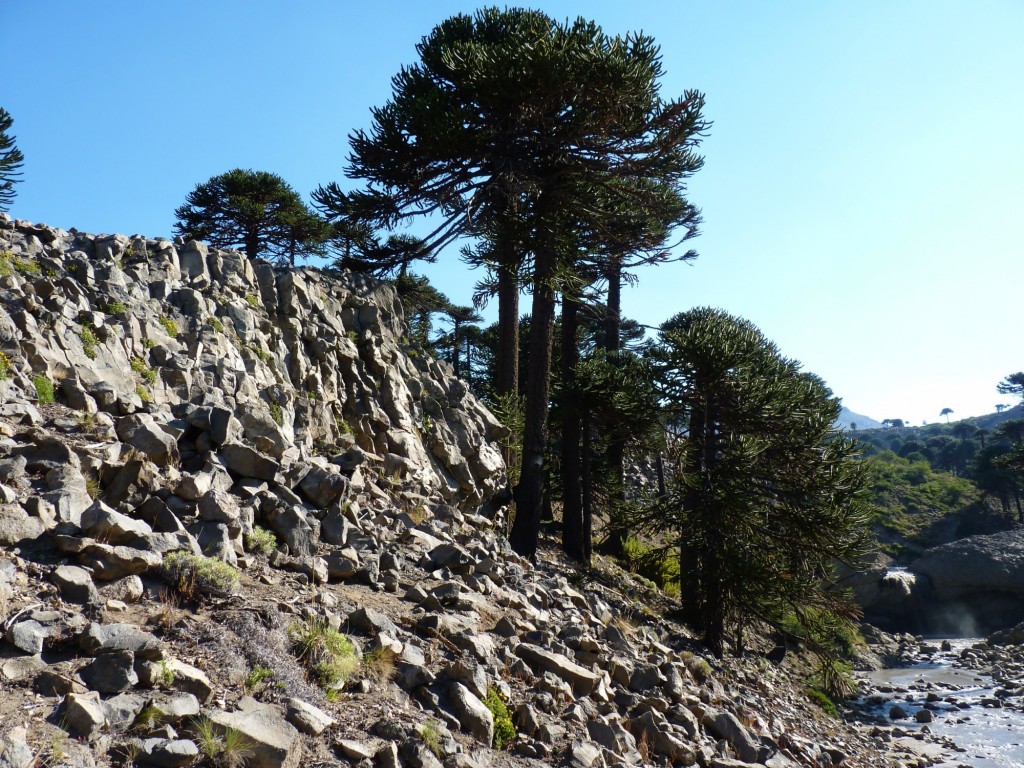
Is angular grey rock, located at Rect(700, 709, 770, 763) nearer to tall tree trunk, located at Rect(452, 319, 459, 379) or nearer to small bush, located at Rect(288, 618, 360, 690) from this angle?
small bush, located at Rect(288, 618, 360, 690)

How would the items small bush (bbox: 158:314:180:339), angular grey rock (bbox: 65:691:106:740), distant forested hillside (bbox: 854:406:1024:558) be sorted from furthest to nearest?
1. distant forested hillside (bbox: 854:406:1024:558)
2. small bush (bbox: 158:314:180:339)
3. angular grey rock (bbox: 65:691:106:740)

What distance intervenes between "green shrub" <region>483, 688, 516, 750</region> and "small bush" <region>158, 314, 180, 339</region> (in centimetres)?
567

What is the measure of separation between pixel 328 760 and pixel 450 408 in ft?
29.0

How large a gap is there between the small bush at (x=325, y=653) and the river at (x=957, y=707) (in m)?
10.5

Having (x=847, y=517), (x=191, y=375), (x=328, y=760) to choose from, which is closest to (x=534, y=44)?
(x=191, y=375)

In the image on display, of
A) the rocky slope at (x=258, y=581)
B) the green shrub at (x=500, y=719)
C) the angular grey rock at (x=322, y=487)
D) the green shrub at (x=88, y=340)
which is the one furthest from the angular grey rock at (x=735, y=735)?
the green shrub at (x=88, y=340)

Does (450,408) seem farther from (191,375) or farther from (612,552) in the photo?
(612,552)

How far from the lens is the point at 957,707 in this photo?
51.0 ft

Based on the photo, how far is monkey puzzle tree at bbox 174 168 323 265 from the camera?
1895 centimetres

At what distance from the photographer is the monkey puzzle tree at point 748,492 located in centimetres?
1184

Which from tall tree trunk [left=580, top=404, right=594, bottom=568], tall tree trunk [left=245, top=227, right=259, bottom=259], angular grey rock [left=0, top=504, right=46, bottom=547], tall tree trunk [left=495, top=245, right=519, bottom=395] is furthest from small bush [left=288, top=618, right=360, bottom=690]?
tall tree trunk [left=245, top=227, right=259, bottom=259]

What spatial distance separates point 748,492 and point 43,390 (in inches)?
386

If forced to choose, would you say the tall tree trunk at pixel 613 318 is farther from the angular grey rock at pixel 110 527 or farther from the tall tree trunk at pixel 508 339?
the angular grey rock at pixel 110 527

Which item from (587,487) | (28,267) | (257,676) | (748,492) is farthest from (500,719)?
(587,487)
